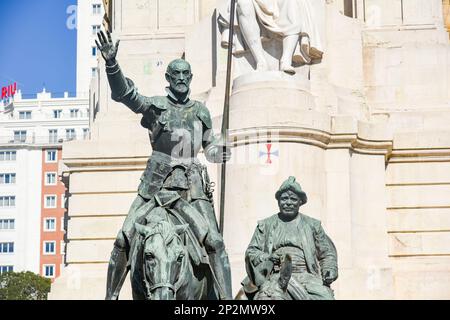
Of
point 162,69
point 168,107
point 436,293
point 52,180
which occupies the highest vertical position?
point 52,180

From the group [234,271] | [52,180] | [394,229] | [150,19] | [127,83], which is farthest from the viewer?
[52,180]

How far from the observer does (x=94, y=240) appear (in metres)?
24.9

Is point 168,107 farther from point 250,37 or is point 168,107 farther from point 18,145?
point 18,145

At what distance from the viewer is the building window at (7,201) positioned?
109 metres

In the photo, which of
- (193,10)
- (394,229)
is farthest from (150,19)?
(394,229)

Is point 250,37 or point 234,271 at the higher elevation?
point 250,37

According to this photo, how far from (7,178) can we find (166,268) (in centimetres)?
9726

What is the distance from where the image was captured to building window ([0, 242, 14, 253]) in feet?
354

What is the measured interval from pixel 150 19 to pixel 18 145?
84.5 meters

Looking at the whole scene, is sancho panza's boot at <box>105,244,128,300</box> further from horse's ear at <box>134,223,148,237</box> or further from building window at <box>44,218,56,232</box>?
building window at <box>44,218,56,232</box>

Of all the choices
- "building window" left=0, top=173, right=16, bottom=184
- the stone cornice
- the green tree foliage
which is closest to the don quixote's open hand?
the stone cornice

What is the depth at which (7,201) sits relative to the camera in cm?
11044

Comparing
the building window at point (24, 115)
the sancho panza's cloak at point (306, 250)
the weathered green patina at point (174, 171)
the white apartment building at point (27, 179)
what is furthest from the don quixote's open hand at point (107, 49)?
the building window at point (24, 115)

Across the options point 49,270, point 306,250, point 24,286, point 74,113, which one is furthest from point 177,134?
point 74,113
